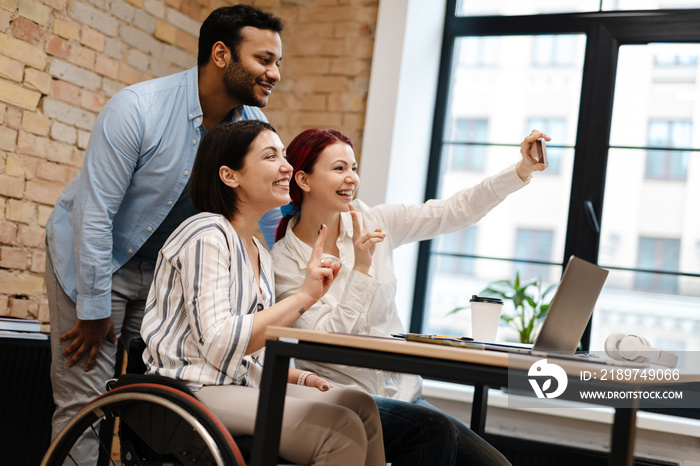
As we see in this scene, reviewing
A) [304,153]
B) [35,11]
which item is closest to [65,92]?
[35,11]

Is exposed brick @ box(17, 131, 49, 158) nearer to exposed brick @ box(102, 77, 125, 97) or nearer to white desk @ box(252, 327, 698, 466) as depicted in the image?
exposed brick @ box(102, 77, 125, 97)

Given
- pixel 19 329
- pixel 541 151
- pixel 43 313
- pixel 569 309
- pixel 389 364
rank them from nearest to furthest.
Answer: pixel 389 364, pixel 569 309, pixel 541 151, pixel 19 329, pixel 43 313

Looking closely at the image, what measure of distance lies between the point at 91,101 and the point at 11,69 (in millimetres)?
374

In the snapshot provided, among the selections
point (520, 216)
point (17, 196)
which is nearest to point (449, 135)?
point (520, 216)

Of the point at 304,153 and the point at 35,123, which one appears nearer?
the point at 304,153

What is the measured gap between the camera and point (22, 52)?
2.56 metres

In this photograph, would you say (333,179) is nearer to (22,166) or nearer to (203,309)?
(203,309)

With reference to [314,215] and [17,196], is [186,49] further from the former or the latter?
[314,215]

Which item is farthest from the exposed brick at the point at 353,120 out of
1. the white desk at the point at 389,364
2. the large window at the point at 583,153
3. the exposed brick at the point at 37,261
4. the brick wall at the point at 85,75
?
the white desk at the point at 389,364

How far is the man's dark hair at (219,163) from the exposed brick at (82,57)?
121cm

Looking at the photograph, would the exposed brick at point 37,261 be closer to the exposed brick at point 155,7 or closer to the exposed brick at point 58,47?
the exposed brick at point 58,47

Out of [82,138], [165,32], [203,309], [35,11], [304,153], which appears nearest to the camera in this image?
[203,309]

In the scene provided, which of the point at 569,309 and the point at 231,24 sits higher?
the point at 231,24

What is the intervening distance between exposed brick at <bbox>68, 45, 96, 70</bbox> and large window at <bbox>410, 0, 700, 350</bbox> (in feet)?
5.23
